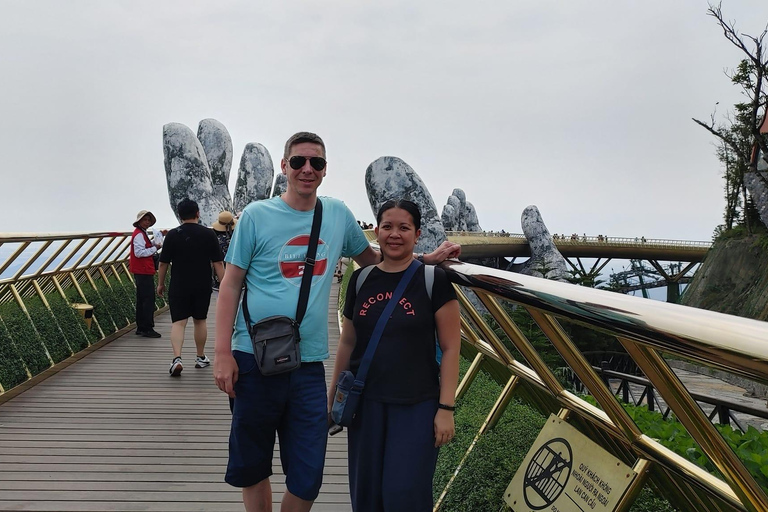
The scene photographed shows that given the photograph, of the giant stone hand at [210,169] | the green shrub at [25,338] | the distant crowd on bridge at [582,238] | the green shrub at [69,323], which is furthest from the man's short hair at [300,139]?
the distant crowd on bridge at [582,238]

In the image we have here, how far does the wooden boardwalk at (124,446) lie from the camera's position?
3.44 metres

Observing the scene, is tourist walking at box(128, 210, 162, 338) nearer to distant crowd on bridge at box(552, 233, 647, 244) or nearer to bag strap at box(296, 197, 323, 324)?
bag strap at box(296, 197, 323, 324)

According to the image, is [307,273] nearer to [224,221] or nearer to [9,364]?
[9,364]

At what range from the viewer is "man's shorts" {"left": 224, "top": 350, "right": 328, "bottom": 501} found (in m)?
2.41

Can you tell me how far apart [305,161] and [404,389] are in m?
0.91

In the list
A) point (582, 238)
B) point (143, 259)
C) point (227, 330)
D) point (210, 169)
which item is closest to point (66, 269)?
point (143, 259)

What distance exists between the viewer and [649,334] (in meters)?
1.19

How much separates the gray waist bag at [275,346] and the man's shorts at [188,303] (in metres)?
3.90

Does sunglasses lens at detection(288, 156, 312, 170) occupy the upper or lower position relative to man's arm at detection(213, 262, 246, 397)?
upper

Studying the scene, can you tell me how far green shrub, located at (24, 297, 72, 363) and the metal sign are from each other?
240 inches

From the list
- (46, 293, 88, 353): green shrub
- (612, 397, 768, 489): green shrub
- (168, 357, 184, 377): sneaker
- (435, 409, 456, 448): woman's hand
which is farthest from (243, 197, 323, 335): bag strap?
(46, 293, 88, 353): green shrub

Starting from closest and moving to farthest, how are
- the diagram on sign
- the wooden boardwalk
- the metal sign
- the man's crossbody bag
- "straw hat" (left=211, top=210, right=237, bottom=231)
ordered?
the metal sign → the diagram on sign → the man's crossbody bag → the wooden boardwalk → "straw hat" (left=211, top=210, right=237, bottom=231)

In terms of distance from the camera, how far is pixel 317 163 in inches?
96.3

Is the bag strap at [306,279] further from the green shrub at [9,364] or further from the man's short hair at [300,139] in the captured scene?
the green shrub at [9,364]
